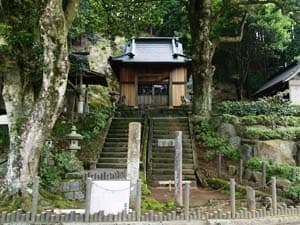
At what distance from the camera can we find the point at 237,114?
15.6 metres

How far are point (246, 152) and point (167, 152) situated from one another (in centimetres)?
332

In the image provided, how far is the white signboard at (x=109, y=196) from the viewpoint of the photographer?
7.30 metres

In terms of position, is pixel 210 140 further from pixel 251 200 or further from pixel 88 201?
pixel 88 201

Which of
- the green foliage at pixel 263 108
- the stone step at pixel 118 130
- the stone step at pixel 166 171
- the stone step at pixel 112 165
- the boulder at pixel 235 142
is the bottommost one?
the stone step at pixel 166 171

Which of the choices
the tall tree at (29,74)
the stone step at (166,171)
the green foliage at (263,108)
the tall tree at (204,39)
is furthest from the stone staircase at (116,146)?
the green foliage at (263,108)

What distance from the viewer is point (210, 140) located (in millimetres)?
14828

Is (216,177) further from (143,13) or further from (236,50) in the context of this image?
(236,50)

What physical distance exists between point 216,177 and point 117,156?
4099 millimetres

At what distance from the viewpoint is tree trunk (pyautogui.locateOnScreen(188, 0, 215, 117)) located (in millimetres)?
16109

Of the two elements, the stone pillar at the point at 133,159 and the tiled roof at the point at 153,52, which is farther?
the tiled roof at the point at 153,52

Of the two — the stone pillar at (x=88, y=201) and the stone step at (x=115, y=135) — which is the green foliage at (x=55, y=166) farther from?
the stone step at (x=115, y=135)

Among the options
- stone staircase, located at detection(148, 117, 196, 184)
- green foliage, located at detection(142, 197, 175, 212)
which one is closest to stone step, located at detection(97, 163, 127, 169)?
stone staircase, located at detection(148, 117, 196, 184)

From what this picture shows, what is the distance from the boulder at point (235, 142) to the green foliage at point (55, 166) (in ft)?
23.1

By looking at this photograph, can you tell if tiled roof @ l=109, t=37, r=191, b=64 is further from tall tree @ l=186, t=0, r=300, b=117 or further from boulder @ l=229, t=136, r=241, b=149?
boulder @ l=229, t=136, r=241, b=149
